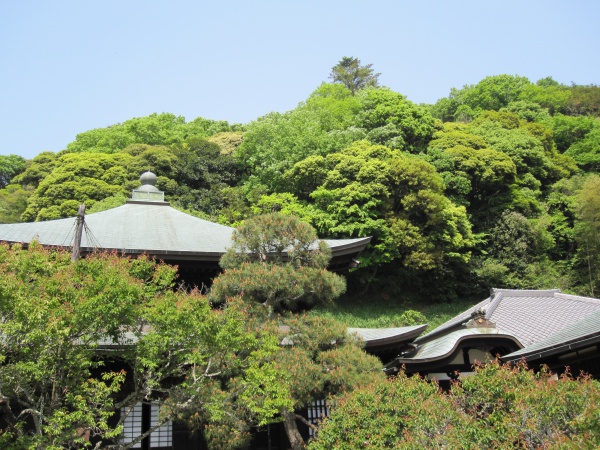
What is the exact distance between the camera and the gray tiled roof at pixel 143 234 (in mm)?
13195

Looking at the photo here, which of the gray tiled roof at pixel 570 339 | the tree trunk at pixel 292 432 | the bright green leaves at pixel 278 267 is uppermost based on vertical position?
the bright green leaves at pixel 278 267

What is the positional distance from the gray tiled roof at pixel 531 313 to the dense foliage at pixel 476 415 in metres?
6.33

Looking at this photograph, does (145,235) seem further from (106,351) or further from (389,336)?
(389,336)

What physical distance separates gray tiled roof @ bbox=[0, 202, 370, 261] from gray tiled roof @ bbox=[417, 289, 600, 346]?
4767mm

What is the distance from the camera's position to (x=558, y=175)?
126 ft

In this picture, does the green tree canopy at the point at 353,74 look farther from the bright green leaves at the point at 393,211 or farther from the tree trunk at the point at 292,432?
the tree trunk at the point at 292,432

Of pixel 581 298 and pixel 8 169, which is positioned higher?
pixel 8 169

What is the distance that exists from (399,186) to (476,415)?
2391 cm

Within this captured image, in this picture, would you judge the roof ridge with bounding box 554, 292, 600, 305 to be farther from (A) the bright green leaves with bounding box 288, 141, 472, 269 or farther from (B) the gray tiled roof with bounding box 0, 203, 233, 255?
(A) the bright green leaves with bounding box 288, 141, 472, 269

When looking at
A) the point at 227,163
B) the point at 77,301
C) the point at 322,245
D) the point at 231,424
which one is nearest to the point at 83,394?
the point at 77,301

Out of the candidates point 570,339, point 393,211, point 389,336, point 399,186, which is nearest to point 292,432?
point 389,336

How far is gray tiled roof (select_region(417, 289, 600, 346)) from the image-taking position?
14938 mm

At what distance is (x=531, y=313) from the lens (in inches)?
658

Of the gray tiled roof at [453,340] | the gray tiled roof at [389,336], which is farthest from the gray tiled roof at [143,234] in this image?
the gray tiled roof at [453,340]
